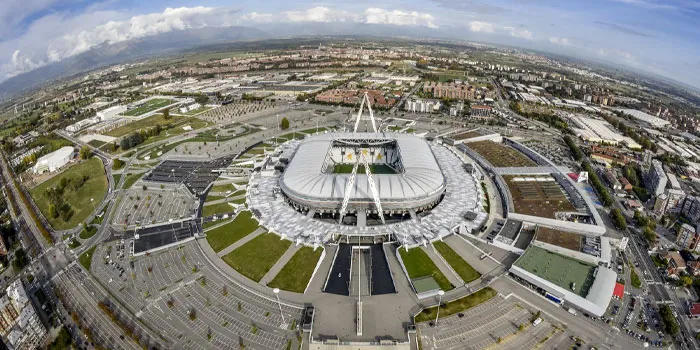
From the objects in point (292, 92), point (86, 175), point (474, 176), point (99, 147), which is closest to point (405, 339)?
point (474, 176)

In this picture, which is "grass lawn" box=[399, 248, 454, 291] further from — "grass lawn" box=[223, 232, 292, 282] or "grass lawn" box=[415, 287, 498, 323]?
"grass lawn" box=[223, 232, 292, 282]

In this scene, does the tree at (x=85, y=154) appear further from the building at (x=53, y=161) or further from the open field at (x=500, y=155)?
the open field at (x=500, y=155)

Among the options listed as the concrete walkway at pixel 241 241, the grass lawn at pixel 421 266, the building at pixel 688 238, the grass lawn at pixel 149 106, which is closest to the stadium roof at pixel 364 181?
the concrete walkway at pixel 241 241

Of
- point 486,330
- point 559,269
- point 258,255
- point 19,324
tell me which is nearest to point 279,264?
point 258,255

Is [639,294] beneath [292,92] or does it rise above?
beneath

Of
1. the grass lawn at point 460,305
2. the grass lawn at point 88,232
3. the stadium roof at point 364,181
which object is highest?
the stadium roof at point 364,181

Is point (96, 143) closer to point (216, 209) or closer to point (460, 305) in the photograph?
point (216, 209)

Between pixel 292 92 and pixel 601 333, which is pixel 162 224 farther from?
pixel 292 92

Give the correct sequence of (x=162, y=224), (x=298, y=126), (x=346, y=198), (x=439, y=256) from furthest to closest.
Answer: (x=298, y=126)
(x=162, y=224)
(x=346, y=198)
(x=439, y=256)

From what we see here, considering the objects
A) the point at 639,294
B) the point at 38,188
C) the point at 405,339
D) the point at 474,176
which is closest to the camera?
the point at 405,339
